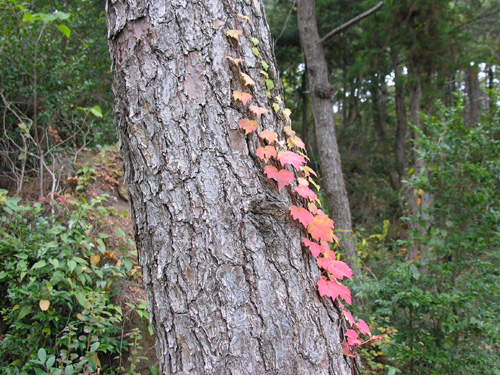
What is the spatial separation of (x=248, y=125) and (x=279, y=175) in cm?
23

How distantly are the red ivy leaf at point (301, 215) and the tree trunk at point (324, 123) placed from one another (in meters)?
4.21

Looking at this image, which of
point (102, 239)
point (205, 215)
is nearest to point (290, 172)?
point (205, 215)

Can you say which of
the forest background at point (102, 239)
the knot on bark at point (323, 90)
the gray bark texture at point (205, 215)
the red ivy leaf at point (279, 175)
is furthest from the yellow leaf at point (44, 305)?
the knot on bark at point (323, 90)

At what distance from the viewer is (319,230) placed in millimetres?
1341

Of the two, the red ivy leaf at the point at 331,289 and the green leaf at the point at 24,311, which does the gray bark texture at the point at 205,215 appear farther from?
the green leaf at the point at 24,311

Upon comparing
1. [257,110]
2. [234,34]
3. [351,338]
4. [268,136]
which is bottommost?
[351,338]

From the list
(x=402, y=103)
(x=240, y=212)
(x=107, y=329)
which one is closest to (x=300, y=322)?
(x=240, y=212)

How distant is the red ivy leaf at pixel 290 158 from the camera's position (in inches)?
51.4

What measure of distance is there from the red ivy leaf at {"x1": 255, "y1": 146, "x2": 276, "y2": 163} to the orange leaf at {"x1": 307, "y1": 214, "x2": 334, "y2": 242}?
328 mm

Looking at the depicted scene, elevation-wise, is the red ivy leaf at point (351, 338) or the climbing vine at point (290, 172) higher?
the climbing vine at point (290, 172)

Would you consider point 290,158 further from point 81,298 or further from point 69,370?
point 81,298

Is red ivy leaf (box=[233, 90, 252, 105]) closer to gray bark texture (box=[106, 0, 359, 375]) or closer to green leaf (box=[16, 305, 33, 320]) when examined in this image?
gray bark texture (box=[106, 0, 359, 375])

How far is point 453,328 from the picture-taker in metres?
2.57

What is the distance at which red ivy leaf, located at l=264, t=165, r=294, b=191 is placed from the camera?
1263 mm
